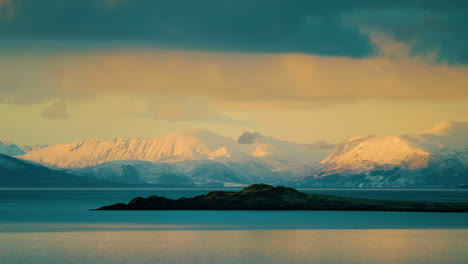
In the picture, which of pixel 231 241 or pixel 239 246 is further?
pixel 231 241

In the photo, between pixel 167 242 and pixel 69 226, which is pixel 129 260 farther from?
pixel 69 226

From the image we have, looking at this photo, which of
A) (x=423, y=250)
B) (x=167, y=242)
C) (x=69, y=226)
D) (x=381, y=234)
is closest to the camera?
(x=423, y=250)

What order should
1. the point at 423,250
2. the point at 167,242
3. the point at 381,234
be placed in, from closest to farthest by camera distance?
1. the point at 423,250
2. the point at 167,242
3. the point at 381,234

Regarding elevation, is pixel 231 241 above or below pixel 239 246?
above

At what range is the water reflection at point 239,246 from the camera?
283 feet

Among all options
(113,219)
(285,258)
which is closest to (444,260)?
(285,258)

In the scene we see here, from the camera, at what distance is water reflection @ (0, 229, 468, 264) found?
86.1 m

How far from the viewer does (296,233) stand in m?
126

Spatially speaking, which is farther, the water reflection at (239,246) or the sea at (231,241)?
the sea at (231,241)

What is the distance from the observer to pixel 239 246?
10188 cm

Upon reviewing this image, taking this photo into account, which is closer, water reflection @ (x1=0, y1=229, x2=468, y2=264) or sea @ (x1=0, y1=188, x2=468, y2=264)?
water reflection @ (x1=0, y1=229, x2=468, y2=264)

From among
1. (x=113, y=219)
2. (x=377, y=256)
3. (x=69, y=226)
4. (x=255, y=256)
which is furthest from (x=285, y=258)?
(x=113, y=219)

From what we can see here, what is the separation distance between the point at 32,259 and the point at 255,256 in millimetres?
25066

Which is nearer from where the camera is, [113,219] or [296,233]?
[296,233]
